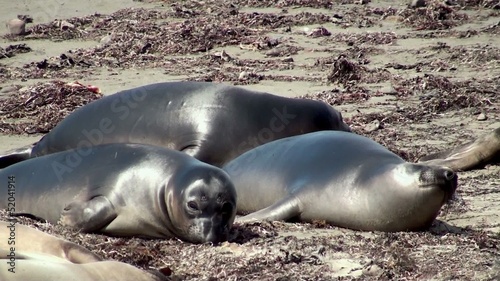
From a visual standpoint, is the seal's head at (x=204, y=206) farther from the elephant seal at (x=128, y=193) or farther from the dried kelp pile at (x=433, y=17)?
the dried kelp pile at (x=433, y=17)

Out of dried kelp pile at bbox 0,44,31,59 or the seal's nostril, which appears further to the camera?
dried kelp pile at bbox 0,44,31,59

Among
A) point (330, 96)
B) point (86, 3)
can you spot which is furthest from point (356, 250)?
point (86, 3)

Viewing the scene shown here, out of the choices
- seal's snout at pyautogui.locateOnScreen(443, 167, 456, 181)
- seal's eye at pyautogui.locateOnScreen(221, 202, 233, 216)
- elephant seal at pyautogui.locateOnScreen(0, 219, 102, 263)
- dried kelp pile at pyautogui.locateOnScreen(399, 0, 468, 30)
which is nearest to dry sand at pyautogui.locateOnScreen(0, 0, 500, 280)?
dried kelp pile at pyautogui.locateOnScreen(399, 0, 468, 30)

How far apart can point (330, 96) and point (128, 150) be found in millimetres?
3608

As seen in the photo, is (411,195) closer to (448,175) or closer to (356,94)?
(448,175)

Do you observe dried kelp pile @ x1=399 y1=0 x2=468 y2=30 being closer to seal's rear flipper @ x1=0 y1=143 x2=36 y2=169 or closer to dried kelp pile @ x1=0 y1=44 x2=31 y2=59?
dried kelp pile @ x1=0 y1=44 x2=31 y2=59

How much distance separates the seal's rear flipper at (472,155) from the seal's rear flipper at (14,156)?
246 centimetres

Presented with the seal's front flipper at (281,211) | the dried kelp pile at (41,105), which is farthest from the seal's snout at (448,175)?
the dried kelp pile at (41,105)

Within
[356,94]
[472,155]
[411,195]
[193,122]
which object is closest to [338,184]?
[411,195]

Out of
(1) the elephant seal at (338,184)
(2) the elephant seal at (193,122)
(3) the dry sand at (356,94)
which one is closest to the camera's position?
(3) the dry sand at (356,94)

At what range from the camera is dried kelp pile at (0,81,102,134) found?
843 cm

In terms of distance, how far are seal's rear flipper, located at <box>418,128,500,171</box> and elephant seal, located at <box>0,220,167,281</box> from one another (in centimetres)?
331

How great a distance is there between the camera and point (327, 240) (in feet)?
17.8

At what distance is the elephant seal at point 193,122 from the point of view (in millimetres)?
6898
